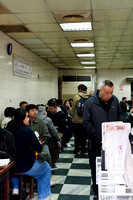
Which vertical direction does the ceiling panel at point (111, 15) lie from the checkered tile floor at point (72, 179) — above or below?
above

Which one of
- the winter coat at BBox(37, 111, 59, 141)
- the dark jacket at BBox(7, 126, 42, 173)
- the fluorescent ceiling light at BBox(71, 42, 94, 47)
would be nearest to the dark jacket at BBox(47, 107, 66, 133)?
the winter coat at BBox(37, 111, 59, 141)

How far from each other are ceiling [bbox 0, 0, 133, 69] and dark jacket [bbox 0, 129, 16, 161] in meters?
2.32

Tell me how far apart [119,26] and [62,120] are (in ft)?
7.95

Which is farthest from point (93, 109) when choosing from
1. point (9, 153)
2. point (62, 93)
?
point (62, 93)

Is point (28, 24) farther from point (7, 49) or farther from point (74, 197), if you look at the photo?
point (74, 197)

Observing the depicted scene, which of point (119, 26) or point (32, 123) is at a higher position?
point (119, 26)

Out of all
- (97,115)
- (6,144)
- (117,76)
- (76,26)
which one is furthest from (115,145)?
(117,76)

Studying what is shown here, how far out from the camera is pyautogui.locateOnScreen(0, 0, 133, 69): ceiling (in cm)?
423

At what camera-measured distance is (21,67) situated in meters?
7.25

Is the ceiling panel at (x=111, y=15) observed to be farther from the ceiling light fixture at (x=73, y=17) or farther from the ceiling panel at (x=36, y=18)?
the ceiling panel at (x=36, y=18)

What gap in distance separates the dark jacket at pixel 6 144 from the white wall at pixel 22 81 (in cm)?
299

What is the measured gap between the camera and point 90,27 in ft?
18.3

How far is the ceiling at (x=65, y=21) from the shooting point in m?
4.23

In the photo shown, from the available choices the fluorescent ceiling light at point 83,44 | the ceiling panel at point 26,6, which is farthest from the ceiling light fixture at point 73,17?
the fluorescent ceiling light at point 83,44
